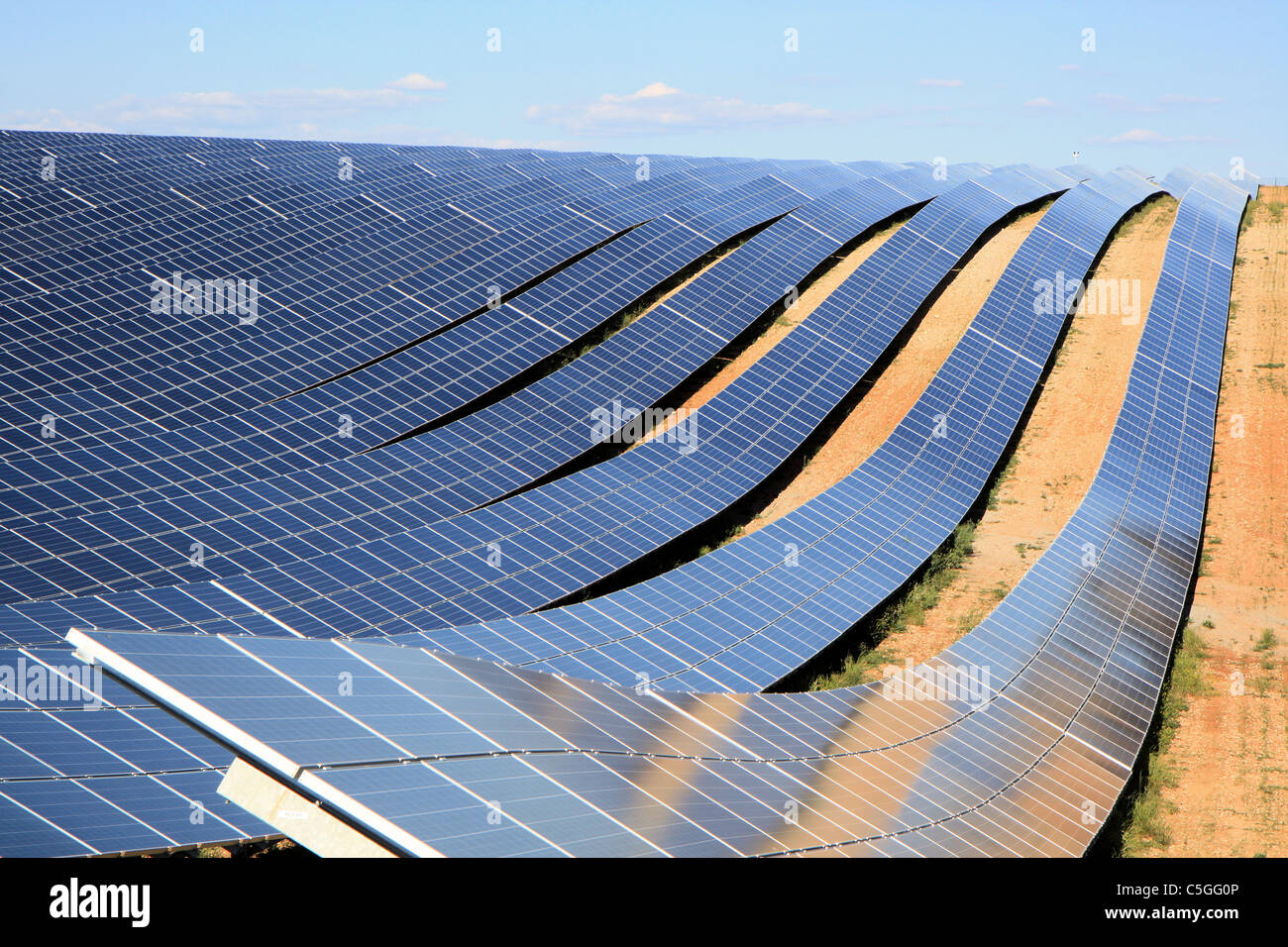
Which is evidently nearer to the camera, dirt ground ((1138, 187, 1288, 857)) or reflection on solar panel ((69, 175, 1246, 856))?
reflection on solar panel ((69, 175, 1246, 856))

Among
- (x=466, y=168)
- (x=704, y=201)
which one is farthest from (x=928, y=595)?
(x=466, y=168)

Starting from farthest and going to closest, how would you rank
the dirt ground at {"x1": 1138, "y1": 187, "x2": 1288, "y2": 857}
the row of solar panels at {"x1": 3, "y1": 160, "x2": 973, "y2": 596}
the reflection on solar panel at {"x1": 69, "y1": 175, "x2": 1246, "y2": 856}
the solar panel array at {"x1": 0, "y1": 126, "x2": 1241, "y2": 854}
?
the row of solar panels at {"x1": 3, "y1": 160, "x2": 973, "y2": 596}, the dirt ground at {"x1": 1138, "y1": 187, "x2": 1288, "y2": 857}, the solar panel array at {"x1": 0, "y1": 126, "x2": 1241, "y2": 854}, the reflection on solar panel at {"x1": 69, "y1": 175, "x2": 1246, "y2": 856}

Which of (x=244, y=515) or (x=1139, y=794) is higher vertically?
(x=244, y=515)

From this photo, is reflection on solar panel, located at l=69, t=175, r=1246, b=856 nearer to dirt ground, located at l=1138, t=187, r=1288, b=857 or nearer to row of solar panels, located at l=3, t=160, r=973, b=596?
dirt ground, located at l=1138, t=187, r=1288, b=857

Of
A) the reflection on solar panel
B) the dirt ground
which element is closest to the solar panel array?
the reflection on solar panel
